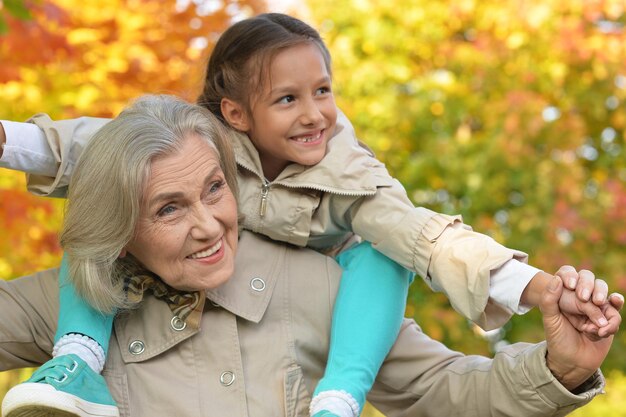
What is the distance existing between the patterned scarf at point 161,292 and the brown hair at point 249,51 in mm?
591

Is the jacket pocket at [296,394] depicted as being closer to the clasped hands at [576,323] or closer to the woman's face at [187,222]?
the woman's face at [187,222]

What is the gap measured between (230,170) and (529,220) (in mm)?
5453

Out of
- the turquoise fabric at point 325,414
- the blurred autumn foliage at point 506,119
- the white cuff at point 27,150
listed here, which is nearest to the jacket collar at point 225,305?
the turquoise fabric at point 325,414

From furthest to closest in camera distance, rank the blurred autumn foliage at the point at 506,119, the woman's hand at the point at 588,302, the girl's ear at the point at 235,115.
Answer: the blurred autumn foliage at the point at 506,119
the girl's ear at the point at 235,115
the woman's hand at the point at 588,302

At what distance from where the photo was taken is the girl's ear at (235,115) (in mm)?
2859

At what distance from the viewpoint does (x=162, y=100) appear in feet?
8.37

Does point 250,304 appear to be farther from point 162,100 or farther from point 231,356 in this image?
point 162,100

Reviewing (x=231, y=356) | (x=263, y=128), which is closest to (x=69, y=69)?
(x=263, y=128)

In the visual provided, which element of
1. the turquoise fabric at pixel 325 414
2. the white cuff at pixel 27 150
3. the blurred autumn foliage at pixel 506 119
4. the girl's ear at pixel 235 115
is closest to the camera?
the turquoise fabric at pixel 325 414

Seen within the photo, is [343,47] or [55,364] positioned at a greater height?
[55,364]

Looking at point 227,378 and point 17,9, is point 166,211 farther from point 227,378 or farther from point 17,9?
point 17,9

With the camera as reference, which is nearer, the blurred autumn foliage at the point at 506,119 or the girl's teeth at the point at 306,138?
the girl's teeth at the point at 306,138

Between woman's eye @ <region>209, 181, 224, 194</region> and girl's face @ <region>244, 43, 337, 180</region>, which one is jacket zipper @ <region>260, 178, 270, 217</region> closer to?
girl's face @ <region>244, 43, 337, 180</region>

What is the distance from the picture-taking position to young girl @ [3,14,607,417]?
2344 mm
